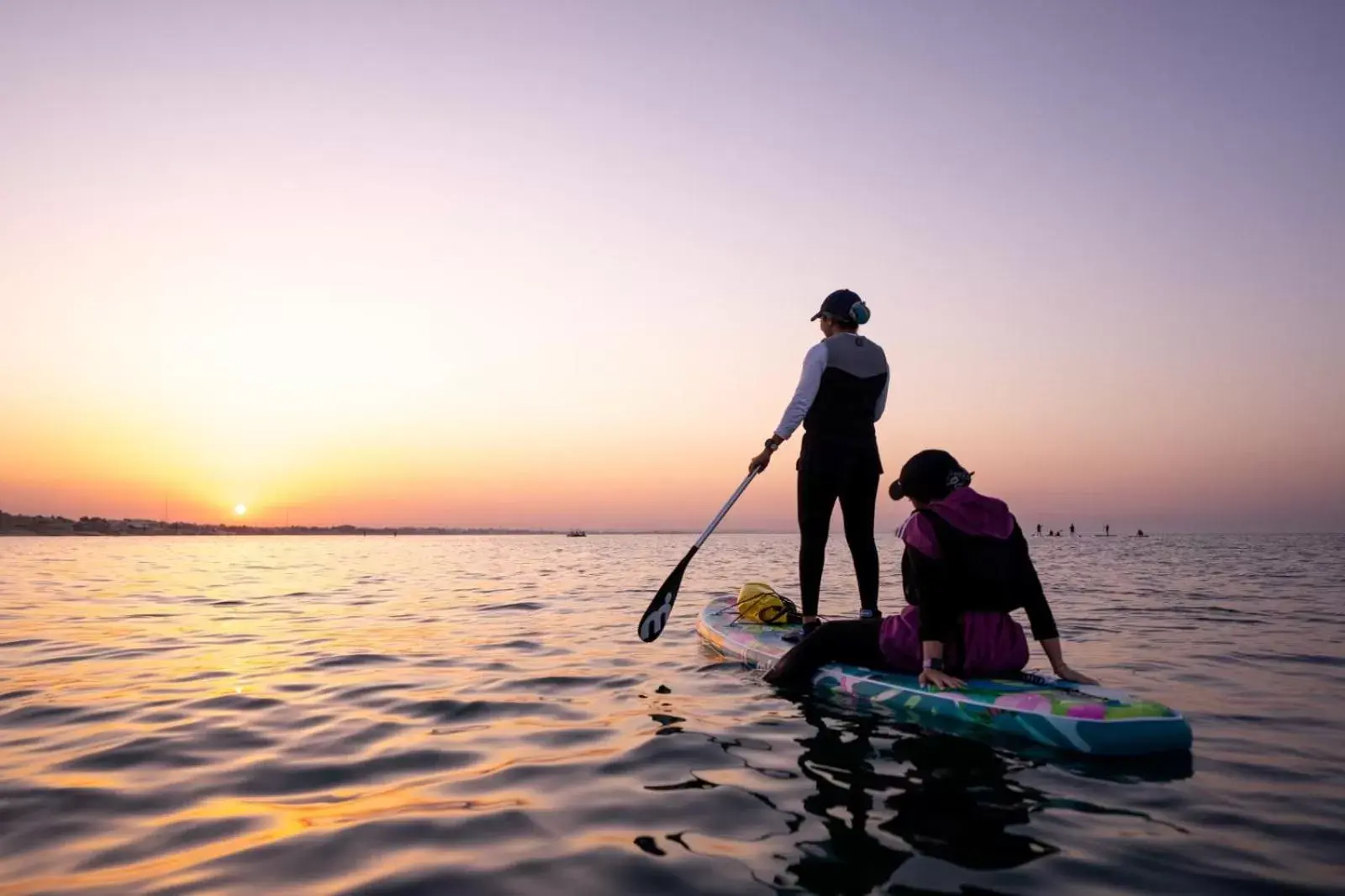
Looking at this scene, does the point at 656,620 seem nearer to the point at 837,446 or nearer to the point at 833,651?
the point at 833,651

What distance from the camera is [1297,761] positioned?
4109 millimetres

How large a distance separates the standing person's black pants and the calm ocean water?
117 cm

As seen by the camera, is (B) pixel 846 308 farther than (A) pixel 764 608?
No

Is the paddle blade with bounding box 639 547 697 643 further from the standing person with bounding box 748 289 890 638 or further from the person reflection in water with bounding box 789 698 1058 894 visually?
the person reflection in water with bounding box 789 698 1058 894

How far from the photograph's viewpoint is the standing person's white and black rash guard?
7.12 m

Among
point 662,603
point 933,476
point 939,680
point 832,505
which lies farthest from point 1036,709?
point 662,603

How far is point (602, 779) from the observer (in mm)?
3869

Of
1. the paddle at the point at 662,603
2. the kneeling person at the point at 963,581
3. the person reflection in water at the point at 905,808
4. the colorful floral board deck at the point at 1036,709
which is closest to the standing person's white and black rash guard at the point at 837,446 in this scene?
the paddle at the point at 662,603

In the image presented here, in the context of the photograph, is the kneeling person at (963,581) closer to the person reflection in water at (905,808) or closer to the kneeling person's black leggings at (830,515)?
the person reflection in water at (905,808)

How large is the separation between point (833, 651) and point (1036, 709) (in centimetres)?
168

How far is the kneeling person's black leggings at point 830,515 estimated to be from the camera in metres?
7.07

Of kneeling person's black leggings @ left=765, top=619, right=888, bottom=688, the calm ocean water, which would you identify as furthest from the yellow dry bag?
kneeling person's black leggings @ left=765, top=619, right=888, bottom=688

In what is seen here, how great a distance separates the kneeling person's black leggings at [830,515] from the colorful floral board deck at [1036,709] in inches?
52.3

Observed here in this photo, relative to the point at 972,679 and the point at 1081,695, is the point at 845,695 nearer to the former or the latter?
the point at 972,679
